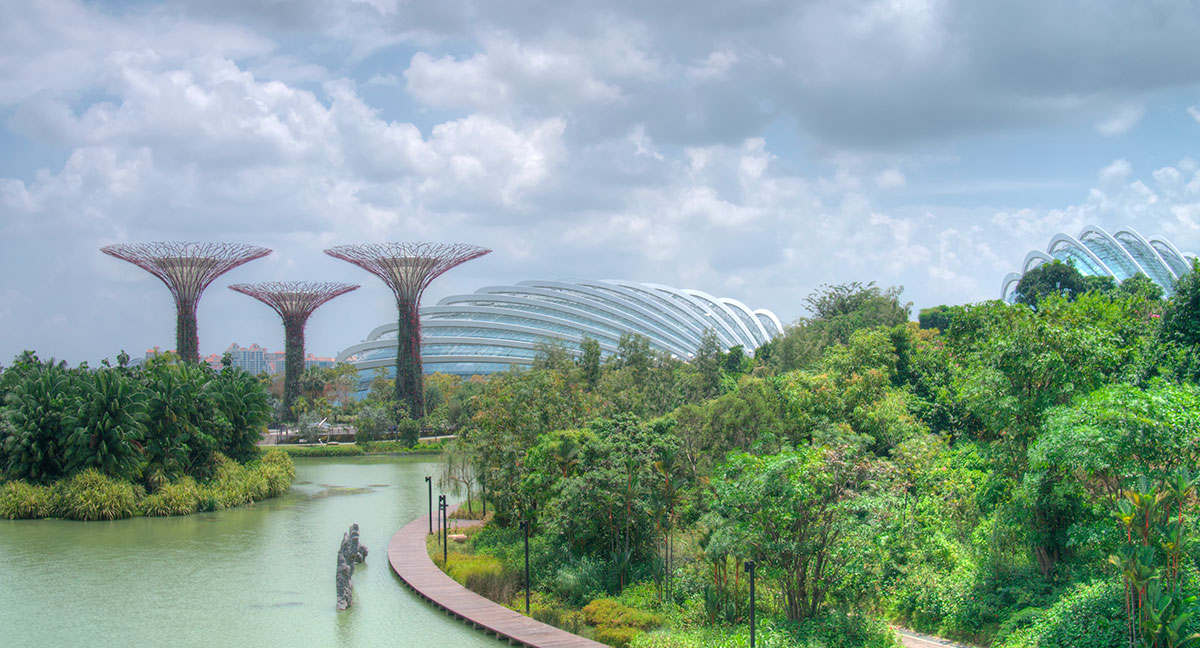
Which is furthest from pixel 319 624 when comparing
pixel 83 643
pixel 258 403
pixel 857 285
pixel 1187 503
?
pixel 857 285

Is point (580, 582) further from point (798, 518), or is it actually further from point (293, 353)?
point (293, 353)

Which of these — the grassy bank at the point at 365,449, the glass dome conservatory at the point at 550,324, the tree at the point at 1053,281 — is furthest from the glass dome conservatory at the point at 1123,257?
the grassy bank at the point at 365,449

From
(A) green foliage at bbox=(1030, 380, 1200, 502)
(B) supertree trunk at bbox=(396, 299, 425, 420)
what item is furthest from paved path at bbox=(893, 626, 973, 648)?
(B) supertree trunk at bbox=(396, 299, 425, 420)

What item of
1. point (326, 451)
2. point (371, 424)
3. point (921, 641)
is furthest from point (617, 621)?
point (371, 424)

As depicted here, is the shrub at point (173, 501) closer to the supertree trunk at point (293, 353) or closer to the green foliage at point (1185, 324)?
the green foliage at point (1185, 324)

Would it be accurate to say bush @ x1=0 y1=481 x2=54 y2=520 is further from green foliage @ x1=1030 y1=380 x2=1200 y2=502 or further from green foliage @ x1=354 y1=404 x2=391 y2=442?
green foliage @ x1=1030 y1=380 x2=1200 y2=502

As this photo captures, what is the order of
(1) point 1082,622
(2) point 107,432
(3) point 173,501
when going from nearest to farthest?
(1) point 1082,622, (2) point 107,432, (3) point 173,501

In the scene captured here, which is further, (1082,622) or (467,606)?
(467,606)
